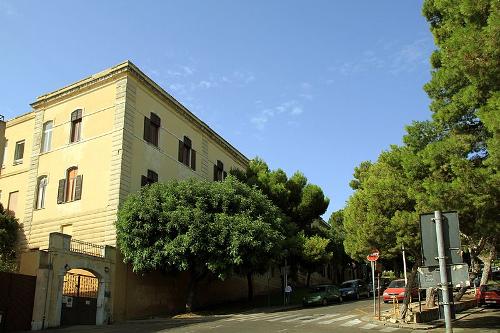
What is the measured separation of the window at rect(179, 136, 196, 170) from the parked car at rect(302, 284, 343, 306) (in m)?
12.2

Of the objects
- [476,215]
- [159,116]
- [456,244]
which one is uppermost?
[159,116]

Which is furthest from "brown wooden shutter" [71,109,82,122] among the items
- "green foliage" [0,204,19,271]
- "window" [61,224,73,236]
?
"green foliage" [0,204,19,271]

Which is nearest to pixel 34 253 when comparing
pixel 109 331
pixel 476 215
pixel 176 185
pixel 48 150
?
pixel 109 331

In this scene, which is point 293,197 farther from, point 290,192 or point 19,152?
point 19,152

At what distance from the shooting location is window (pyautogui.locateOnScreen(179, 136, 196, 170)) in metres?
34.0

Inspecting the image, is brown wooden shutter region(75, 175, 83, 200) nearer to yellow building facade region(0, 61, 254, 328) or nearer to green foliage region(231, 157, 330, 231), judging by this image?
yellow building facade region(0, 61, 254, 328)

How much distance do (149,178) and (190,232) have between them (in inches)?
266

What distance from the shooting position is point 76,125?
3081cm

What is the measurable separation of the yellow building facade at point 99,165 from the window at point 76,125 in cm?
7

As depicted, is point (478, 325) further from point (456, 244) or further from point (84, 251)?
point (84, 251)

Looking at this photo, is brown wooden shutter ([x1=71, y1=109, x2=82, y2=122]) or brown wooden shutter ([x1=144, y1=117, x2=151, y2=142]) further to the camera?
brown wooden shutter ([x1=71, y1=109, x2=82, y2=122])

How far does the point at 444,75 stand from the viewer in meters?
15.5

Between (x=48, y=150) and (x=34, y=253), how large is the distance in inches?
469

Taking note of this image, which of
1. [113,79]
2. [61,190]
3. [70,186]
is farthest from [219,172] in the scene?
[61,190]
